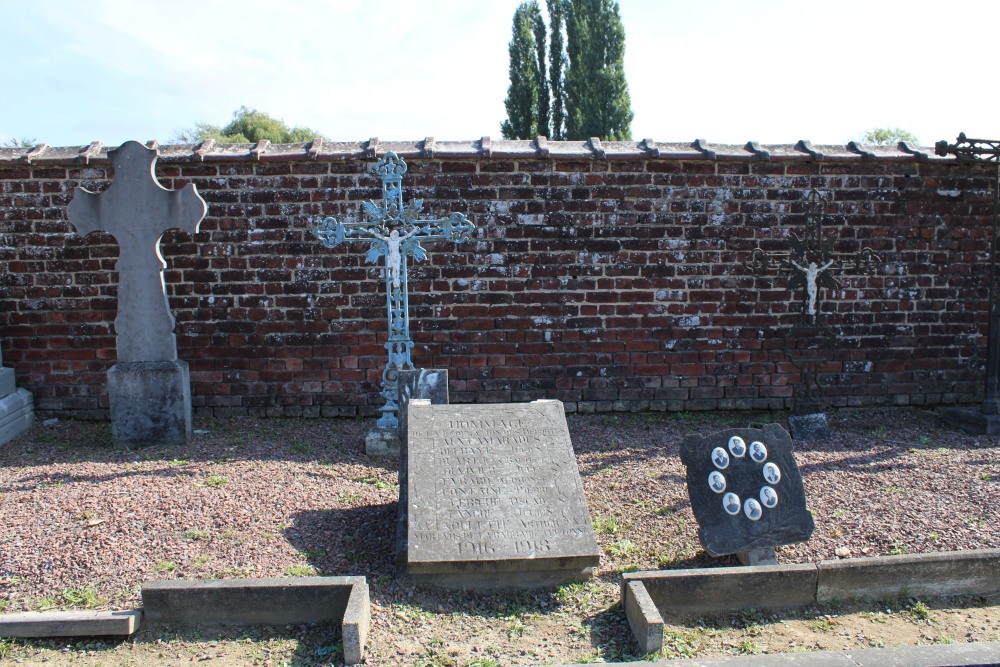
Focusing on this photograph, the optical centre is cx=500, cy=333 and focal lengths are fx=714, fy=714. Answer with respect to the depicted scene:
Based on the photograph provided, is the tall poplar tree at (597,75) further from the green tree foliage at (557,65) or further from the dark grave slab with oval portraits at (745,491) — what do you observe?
the dark grave slab with oval portraits at (745,491)

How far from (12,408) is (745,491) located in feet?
18.7

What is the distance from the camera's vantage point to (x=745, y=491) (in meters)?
3.86

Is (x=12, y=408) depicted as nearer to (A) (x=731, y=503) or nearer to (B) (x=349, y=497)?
(B) (x=349, y=497)

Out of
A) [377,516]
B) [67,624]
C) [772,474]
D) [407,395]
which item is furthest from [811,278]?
[67,624]

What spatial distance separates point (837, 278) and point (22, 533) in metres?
6.39

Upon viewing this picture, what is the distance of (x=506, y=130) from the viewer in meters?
28.6

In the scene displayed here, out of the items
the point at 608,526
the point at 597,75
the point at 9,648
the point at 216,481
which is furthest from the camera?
the point at 597,75

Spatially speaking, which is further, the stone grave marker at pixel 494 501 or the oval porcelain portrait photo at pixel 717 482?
the oval porcelain portrait photo at pixel 717 482

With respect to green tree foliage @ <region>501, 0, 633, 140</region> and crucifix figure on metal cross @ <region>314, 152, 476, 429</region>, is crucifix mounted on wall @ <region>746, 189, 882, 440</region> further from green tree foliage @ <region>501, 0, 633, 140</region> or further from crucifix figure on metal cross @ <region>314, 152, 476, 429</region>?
green tree foliage @ <region>501, 0, 633, 140</region>

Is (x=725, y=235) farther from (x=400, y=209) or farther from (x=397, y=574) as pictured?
(x=397, y=574)

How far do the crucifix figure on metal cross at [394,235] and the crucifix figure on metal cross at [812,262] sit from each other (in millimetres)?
2665

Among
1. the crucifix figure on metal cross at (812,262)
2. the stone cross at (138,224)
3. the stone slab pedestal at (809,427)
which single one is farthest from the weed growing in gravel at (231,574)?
the crucifix figure on metal cross at (812,262)

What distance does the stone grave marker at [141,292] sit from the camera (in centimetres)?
545

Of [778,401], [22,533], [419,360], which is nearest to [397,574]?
[22,533]
